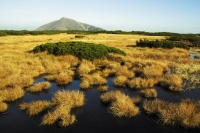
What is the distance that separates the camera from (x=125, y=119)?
39.9 ft

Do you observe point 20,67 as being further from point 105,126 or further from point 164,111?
point 164,111

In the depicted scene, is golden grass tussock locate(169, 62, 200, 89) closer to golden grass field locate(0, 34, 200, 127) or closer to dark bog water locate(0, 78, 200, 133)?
golden grass field locate(0, 34, 200, 127)

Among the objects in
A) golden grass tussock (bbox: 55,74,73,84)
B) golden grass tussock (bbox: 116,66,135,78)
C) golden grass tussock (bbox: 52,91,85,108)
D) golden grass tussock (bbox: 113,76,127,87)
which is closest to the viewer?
golden grass tussock (bbox: 52,91,85,108)

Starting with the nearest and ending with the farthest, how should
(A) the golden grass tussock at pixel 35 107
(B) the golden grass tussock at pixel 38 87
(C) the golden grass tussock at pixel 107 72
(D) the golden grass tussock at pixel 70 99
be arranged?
(A) the golden grass tussock at pixel 35 107 < (D) the golden grass tussock at pixel 70 99 < (B) the golden grass tussock at pixel 38 87 < (C) the golden grass tussock at pixel 107 72

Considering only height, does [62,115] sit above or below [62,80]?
above

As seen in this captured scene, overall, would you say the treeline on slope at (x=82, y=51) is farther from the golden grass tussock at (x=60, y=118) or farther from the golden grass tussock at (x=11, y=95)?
the golden grass tussock at (x=60, y=118)

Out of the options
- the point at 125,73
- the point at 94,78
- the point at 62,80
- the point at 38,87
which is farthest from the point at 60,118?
the point at 125,73

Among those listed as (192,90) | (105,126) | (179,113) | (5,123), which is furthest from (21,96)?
(192,90)

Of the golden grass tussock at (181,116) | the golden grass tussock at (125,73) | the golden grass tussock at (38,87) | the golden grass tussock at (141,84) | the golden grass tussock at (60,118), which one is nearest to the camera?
the golden grass tussock at (181,116)

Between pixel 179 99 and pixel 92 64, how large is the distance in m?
13.1

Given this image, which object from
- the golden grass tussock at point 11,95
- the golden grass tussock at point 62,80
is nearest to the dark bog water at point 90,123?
the golden grass tussock at point 11,95

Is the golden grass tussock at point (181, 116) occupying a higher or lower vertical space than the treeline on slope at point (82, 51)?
lower

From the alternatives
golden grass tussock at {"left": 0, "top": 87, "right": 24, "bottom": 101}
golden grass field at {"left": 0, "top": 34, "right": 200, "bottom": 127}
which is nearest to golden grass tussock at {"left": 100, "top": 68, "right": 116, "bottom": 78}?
golden grass field at {"left": 0, "top": 34, "right": 200, "bottom": 127}

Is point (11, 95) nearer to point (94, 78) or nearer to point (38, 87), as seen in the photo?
point (38, 87)
